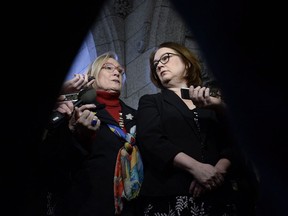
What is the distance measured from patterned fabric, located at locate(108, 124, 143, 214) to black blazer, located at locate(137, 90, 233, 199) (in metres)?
0.04

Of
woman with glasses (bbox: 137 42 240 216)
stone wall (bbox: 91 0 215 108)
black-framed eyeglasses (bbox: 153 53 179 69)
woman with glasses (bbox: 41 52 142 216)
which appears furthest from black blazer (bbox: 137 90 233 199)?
stone wall (bbox: 91 0 215 108)

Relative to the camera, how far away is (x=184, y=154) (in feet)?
4.95

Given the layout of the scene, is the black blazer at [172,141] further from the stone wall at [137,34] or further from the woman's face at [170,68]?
the stone wall at [137,34]

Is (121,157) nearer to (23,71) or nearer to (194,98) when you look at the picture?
(194,98)

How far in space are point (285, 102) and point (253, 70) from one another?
0.05m

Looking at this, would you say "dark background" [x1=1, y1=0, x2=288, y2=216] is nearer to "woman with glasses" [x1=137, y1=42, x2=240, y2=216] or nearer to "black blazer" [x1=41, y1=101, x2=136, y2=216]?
"woman with glasses" [x1=137, y1=42, x2=240, y2=216]

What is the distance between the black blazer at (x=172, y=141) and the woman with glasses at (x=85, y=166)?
109 millimetres

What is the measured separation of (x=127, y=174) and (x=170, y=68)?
558mm

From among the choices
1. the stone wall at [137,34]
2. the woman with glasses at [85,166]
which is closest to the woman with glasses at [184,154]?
the woman with glasses at [85,166]

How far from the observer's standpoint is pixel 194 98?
5.17 feet

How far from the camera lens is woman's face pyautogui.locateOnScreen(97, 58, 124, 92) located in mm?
1971

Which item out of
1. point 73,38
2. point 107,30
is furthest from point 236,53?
point 107,30

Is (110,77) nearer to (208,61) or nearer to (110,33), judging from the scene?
(208,61)

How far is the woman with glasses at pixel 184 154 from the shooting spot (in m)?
1.45
